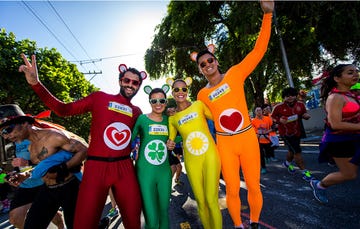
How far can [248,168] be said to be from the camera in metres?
2.61

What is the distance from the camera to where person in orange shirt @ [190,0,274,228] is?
8.55ft

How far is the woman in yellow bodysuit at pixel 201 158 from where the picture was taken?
2.58 metres

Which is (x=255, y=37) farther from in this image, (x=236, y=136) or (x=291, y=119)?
(x=236, y=136)

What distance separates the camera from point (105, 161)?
2.44 meters

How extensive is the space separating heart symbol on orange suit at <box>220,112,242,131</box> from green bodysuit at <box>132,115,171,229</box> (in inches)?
33.2

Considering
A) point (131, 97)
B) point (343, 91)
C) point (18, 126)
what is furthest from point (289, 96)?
point (18, 126)

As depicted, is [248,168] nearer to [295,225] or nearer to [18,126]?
[295,225]

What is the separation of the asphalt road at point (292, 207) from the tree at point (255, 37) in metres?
9.15

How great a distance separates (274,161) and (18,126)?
326 inches

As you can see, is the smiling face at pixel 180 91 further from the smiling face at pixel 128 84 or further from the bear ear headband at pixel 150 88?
the smiling face at pixel 128 84

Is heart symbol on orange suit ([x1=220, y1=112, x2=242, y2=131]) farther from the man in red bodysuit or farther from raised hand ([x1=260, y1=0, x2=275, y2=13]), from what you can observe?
raised hand ([x1=260, y1=0, x2=275, y2=13])

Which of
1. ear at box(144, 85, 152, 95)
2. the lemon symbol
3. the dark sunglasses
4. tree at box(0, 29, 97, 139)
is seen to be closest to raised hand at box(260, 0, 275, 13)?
the lemon symbol

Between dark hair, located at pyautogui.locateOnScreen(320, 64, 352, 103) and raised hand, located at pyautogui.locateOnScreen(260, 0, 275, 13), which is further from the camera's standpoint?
dark hair, located at pyautogui.locateOnScreen(320, 64, 352, 103)

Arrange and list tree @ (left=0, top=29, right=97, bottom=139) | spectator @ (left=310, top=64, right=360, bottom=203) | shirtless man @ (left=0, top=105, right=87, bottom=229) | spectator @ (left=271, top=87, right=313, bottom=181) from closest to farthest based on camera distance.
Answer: shirtless man @ (left=0, top=105, right=87, bottom=229) < spectator @ (left=310, top=64, right=360, bottom=203) < spectator @ (left=271, top=87, right=313, bottom=181) < tree @ (left=0, top=29, right=97, bottom=139)
